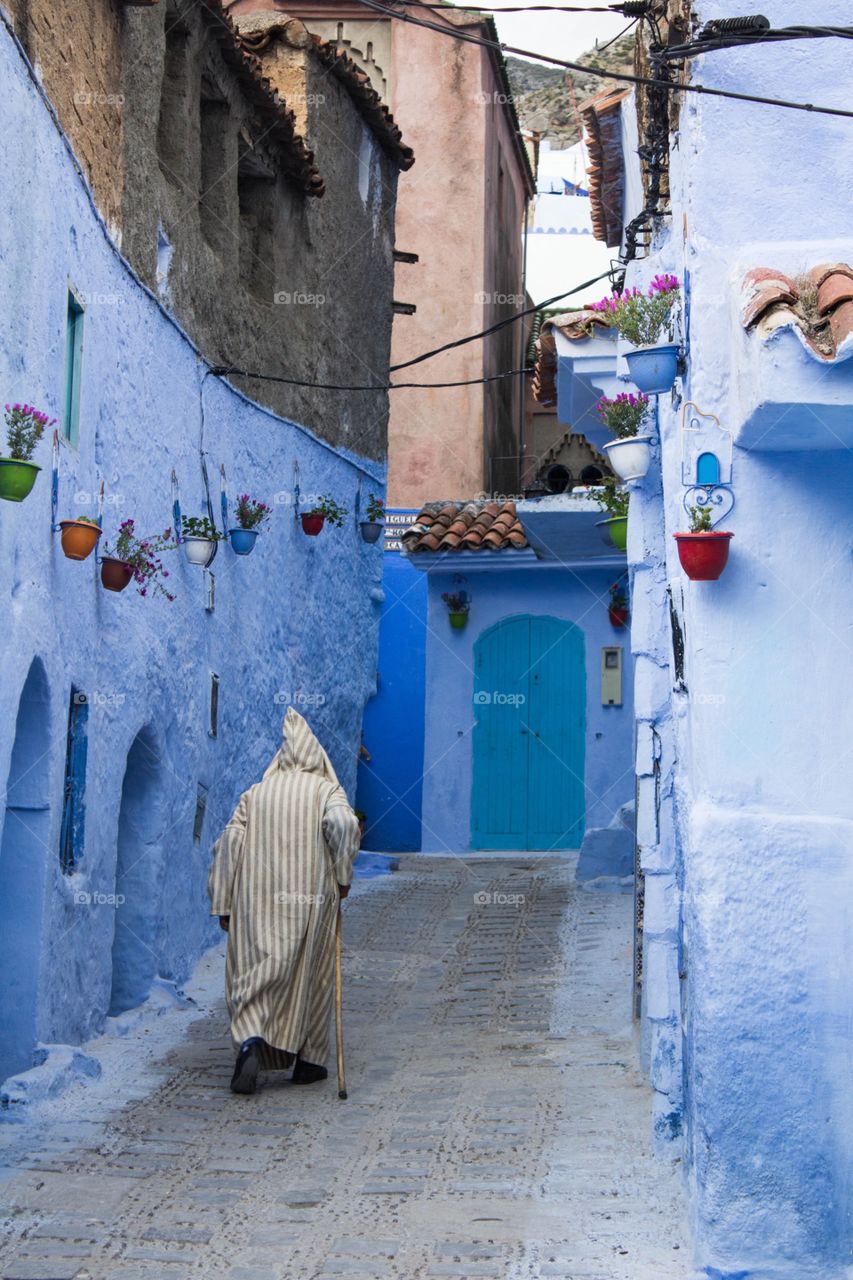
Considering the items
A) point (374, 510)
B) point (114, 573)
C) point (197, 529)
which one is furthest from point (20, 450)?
point (374, 510)

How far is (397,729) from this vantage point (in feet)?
59.6

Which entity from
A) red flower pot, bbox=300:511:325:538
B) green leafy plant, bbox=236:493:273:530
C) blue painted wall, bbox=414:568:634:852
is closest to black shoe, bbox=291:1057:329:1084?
green leafy plant, bbox=236:493:273:530

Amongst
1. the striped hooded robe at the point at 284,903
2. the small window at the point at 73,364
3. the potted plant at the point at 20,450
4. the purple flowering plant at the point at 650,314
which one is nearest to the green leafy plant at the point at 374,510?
the small window at the point at 73,364

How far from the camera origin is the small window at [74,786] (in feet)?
28.4

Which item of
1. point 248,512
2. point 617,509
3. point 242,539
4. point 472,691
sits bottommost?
point 472,691

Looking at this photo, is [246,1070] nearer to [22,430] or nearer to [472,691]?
[22,430]

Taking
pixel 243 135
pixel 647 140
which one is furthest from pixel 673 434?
pixel 243 135

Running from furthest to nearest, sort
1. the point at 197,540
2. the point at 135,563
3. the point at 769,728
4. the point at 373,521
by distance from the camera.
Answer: the point at 373,521
the point at 197,540
the point at 135,563
the point at 769,728

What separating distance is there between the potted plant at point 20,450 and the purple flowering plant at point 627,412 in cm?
286

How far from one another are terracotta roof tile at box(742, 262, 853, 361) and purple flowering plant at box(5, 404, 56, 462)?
3199 millimetres

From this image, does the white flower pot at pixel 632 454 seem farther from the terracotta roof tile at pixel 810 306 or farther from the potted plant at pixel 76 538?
the potted plant at pixel 76 538

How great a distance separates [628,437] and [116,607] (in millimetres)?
3189

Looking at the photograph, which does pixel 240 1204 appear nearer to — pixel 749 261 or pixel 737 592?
pixel 737 592

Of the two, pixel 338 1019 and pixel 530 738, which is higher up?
pixel 530 738
